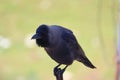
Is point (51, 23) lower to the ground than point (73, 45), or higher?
higher

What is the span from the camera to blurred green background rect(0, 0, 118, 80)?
1.93m

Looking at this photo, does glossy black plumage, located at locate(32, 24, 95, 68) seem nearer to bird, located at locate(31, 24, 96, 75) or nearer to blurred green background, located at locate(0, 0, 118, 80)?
bird, located at locate(31, 24, 96, 75)

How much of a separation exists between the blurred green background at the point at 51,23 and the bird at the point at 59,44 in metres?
0.92

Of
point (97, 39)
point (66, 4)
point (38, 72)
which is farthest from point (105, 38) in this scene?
point (38, 72)

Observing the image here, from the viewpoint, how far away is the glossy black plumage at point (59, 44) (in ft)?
2.68

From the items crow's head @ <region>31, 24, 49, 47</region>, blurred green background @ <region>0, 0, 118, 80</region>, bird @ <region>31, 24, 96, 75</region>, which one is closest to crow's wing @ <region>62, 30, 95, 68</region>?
bird @ <region>31, 24, 96, 75</region>

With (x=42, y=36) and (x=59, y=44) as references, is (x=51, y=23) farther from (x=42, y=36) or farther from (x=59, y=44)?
(x=42, y=36)

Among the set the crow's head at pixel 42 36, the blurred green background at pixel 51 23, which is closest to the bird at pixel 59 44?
the crow's head at pixel 42 36

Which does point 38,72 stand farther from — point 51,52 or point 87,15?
point 51,52

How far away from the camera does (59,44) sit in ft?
3.07

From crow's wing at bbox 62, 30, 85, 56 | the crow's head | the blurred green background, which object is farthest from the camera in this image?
the blurred green background

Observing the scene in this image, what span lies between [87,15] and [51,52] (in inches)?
43.3

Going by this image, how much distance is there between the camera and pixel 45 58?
1.94 m

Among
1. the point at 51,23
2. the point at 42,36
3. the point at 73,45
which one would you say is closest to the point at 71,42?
the point at 73,45
